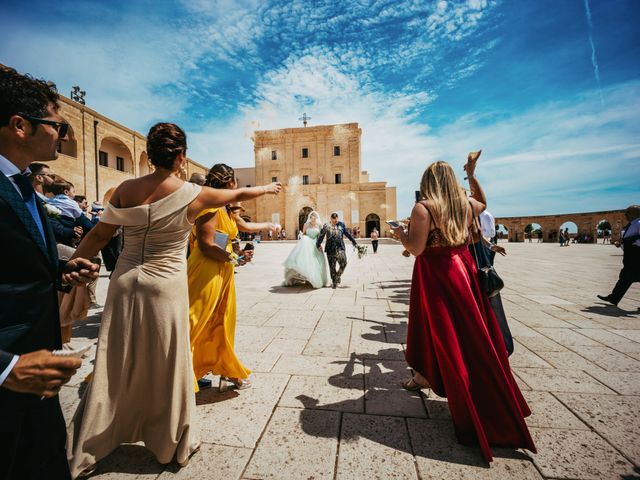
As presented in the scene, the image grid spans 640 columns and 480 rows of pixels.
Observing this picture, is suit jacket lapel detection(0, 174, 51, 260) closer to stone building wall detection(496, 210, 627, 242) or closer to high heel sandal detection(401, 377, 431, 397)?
high heel sandal detection(401, 377, 431, 397)

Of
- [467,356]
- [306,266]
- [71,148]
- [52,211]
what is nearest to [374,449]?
[467,356]

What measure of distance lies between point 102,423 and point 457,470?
207cm

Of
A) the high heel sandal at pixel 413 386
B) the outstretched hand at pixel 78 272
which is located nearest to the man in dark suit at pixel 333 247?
the high heel sandal at pixel 413 386

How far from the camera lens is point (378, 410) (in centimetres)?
229

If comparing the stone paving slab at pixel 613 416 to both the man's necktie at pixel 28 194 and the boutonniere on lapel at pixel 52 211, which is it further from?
the boutonniere on lapel at pixel 52 211

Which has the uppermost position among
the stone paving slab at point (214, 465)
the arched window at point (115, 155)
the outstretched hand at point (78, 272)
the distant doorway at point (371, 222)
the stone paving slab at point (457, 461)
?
the arched window at point (115, 155)

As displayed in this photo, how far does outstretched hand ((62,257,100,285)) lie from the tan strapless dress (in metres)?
0.33

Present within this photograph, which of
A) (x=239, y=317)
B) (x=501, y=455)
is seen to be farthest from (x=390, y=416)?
(x=239, y=317)

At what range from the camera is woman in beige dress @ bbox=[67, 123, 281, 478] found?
1.65 m

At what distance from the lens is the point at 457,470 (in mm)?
1706

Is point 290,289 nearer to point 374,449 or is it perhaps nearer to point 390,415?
point 390,415

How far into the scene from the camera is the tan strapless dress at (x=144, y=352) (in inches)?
64.9

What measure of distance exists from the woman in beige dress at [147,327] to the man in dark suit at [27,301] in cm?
43

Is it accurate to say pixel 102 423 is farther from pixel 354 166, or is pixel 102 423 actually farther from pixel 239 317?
pixel 354 166
